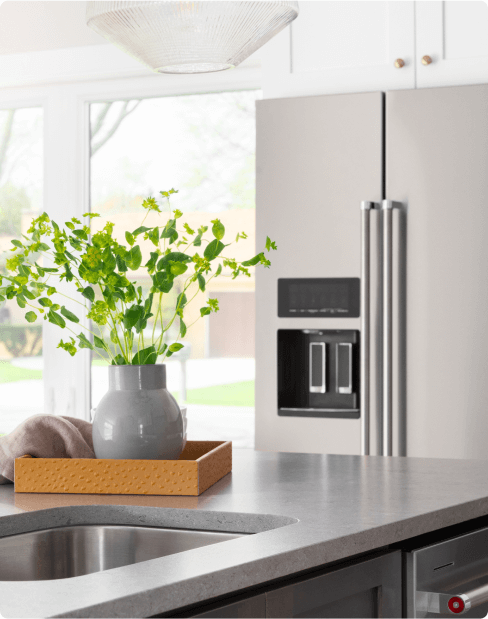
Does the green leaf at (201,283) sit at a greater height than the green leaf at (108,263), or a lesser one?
lesser

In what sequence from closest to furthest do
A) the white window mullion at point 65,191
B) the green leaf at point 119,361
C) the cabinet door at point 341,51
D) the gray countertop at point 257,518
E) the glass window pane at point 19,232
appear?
the gray countertop at point 257,518 < the green leaf at point 119,361 < the cabinet door at point 341,51 < the white window mullion at point 65,191 < the glass window pane at point 19,232

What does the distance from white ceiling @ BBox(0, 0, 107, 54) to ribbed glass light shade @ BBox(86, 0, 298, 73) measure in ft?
7.09

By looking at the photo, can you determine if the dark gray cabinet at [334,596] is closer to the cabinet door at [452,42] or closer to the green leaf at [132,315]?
the green leaf at [132,315]

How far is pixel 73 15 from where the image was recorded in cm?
385

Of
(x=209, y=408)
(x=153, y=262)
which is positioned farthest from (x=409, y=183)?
(x=153, y=262)

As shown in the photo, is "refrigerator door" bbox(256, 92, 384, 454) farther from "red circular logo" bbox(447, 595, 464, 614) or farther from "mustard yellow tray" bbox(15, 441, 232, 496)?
"red circular logo" bbox(447, 595, 464, 614)

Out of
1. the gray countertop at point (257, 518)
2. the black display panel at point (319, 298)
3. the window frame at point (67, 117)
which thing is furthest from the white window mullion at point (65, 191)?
the gray countertop at point (257, 518)

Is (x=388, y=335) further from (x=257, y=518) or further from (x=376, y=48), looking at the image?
(x=257, y=518)

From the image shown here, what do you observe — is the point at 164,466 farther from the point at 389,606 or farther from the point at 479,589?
the point at 479,589

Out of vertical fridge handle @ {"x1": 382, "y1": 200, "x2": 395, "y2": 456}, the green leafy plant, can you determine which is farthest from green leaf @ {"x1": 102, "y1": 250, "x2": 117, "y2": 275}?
vertical fridge handle @ {"x1": 382, "y1": 200, "x2": 395, "y2": 456}

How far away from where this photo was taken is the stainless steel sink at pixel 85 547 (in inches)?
53.9

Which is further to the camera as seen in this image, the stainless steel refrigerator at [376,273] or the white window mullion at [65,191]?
the white window mullion at [65,191]

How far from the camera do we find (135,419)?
160 cm

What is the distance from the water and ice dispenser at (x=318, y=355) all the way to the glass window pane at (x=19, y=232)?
4.64ft
